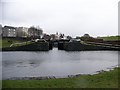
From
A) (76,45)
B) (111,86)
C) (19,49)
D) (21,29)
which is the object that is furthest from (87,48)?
(21,29)

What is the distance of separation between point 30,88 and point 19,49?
51.8 m

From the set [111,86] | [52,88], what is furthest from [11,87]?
[111,86]

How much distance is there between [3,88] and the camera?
33.9ft

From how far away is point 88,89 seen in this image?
1015cm

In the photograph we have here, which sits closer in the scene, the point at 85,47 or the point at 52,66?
the point at 52,66

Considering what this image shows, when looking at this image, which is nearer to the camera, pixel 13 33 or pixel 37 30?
pixel 37 30

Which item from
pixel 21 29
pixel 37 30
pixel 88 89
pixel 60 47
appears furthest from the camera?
pixel 21 29

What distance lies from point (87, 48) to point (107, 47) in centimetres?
494

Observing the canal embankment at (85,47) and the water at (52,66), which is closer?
the water at (52,66)

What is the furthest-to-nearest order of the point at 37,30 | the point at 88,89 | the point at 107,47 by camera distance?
1. the point at 37,30
2. the point at 107,47
3. the point at 88,89

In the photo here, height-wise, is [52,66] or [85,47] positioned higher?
[85,47]

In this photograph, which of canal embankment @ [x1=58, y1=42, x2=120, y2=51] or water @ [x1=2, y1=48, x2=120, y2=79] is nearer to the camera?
water @ [x1=2, y1=48, x2=120, y2=79]

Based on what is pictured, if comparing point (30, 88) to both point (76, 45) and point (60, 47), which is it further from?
point (60, 47)

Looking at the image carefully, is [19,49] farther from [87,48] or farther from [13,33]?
[13,33]
